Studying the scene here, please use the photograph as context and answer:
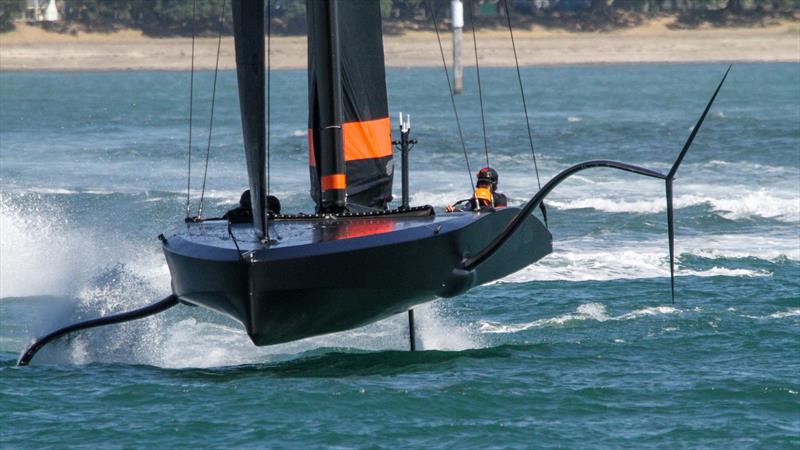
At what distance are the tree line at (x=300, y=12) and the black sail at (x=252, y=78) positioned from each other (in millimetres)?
93032

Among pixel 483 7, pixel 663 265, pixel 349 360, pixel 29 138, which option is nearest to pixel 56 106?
pixel 29 138

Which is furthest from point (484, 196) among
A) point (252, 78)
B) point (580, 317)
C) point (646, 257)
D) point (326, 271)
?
point (646, 257)

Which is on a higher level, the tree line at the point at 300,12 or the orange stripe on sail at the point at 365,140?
the orange stripe on sail at the point at 365,140

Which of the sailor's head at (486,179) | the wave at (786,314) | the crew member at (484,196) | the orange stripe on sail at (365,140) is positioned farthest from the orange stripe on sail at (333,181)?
the wave at (786,314)

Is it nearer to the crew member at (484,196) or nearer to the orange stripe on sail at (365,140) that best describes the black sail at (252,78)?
the crew member at (484,196)

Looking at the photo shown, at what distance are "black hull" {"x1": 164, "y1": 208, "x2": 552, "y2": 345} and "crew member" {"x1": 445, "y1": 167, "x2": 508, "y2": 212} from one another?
1053mm

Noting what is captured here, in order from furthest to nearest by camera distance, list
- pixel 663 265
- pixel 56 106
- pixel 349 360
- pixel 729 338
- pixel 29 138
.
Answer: pixel 56 106, pixel 29 138, pixel 663 265, pixel 729 338, pixel 349 360

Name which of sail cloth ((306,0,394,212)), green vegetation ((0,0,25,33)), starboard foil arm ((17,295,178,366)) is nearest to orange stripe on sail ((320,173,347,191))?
sail cloth ((306,0,394,212))

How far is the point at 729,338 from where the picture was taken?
17.3m

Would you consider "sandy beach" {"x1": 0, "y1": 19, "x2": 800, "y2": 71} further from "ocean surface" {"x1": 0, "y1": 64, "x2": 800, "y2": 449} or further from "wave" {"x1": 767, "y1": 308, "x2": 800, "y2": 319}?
"wave" {"x1": 767, "y1": 308, "x2": 800, "y2": 319}

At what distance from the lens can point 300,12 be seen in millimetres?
105688

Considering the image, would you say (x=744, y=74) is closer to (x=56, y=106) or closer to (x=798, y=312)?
(x=56, y=106)

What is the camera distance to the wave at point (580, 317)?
1834cm

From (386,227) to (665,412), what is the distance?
307cm
